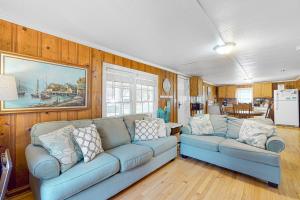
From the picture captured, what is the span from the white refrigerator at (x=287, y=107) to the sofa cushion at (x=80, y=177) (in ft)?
25.7

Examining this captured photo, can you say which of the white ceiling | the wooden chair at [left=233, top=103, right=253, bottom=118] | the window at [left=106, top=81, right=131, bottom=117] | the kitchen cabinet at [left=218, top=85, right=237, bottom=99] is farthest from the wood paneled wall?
the kitchen cabinet at [left=218, top=85, right=237, bottom=99]

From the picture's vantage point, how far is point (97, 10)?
5.70 ft

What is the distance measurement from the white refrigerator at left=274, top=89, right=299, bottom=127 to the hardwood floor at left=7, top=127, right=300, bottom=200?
4868 millimetres

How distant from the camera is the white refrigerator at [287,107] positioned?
6227 millimetres

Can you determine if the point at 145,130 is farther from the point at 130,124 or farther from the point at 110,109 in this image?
the point at 110,109

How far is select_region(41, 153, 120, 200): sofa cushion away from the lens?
1.35 m

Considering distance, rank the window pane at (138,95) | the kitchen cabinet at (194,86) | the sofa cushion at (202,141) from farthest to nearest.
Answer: the kitchen cabinet at (194,86)
the window pane at (138,95)
the sofa cushion at (202,141)

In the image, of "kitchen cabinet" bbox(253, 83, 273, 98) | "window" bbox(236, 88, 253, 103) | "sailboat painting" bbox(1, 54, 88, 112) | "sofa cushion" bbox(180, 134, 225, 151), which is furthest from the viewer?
"window" bbox(236, 88, 253, 103)

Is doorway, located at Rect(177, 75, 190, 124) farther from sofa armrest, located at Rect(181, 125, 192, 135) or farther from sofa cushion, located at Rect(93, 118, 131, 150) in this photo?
sofa cushion, located at Rect(93, 118, 131, 150)

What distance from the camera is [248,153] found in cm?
224


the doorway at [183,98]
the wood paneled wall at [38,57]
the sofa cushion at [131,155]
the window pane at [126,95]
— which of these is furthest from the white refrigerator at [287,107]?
the wood paneled wall at [38,57]

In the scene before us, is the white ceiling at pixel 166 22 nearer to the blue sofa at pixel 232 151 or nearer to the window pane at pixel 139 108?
the window pane at pixel 139 108

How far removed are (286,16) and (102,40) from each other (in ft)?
8.58

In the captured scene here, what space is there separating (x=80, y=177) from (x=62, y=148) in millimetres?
392
